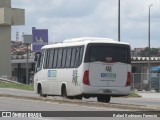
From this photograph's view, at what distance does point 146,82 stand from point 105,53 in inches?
1075

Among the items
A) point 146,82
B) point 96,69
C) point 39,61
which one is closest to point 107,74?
point 96,69

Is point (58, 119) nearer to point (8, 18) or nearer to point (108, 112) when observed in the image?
point (108, 112)

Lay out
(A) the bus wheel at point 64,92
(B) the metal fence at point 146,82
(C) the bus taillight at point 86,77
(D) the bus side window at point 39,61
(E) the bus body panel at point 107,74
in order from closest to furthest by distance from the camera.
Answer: (C) the bus taillight at point 86,77, (E) the bus body panel at point 107,74, (A) the bus wheel at point 64,92, (D) the bus side window at point 39,61, (B) the metal fence at point 146,82

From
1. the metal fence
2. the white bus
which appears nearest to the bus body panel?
the white bus

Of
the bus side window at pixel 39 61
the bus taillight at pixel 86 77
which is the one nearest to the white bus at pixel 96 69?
the bus taillight at pixel 86 77

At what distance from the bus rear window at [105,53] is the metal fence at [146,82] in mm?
25489

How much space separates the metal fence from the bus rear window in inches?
1003

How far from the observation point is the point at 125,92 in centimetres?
2944

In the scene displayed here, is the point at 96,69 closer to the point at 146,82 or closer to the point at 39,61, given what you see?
the point at 39,61

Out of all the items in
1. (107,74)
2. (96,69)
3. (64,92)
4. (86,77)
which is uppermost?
(96,69)

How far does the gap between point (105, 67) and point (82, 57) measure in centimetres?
127

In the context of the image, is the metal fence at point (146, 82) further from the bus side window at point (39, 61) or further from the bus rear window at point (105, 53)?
the bus rear window at point (105, 53)

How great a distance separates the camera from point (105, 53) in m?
29.0

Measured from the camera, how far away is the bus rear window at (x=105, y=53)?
94.1 feet
